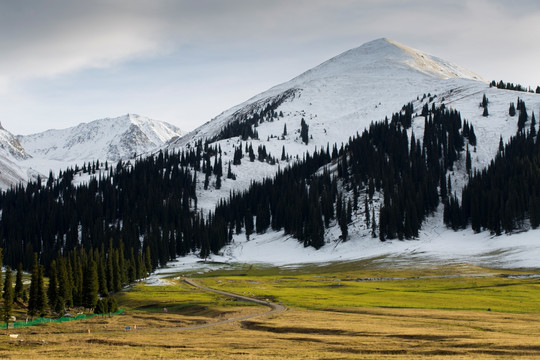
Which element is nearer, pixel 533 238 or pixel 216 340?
pixel 216 340

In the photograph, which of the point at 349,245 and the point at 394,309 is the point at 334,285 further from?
the point at 349,245

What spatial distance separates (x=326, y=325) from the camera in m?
57.6

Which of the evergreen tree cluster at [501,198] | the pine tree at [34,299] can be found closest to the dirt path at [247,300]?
the pine tree at [34,299]

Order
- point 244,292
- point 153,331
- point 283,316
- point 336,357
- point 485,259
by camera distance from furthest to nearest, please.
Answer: point 485,259 < point 244,292 < point 283,316 < point 153,331 < point 336,357

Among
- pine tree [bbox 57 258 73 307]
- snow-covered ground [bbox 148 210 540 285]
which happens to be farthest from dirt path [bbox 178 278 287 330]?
snow-covered ground [bbox 148 210 540 285]

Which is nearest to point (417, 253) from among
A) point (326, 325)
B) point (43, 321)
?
point (326, 325)

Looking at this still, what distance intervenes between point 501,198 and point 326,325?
447 feet

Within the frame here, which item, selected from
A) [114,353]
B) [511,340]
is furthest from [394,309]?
[114,353]

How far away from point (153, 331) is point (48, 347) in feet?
44.8

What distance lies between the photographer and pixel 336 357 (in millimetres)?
40094

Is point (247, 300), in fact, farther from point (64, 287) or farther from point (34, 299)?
point (34, 299)

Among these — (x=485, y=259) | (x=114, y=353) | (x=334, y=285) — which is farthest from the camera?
(x=485, y=259)

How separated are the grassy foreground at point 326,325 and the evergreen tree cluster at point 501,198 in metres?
58.7

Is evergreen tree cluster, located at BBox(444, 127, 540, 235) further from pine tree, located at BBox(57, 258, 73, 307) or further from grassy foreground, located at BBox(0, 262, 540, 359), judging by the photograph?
pine tree, located at BBox(57, 258, 73, 307)
